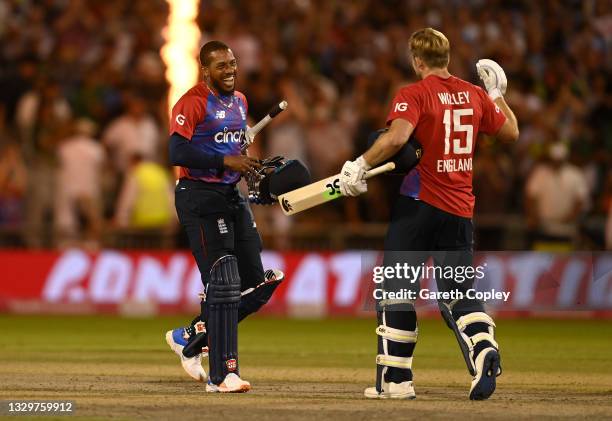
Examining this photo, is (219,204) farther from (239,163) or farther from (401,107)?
(401,107)

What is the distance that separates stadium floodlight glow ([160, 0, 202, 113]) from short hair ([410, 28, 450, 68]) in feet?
41.6

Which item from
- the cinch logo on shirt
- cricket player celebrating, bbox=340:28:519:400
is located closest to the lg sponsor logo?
cricket player celebrating, bbox=340:28:519:400

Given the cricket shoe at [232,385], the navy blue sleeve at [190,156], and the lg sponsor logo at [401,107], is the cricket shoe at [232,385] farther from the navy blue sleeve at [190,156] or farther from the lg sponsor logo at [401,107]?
the lg sponsor logo at [401,107]

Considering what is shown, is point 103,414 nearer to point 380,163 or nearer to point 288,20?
point 380,163

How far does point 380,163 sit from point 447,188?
56 centimetres

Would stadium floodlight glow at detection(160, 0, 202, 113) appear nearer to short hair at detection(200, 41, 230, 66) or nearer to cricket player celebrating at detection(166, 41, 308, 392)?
cricket player celebrating at detection(166, 41, 308, 392)

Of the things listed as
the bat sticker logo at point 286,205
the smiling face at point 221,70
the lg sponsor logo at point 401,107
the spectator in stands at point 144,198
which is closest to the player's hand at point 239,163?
the bat sticker logo at point 286,205

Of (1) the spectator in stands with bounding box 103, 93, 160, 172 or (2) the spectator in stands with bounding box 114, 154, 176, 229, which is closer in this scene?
(2) the spectator in stands with bounding box 114, 154, 176, 229

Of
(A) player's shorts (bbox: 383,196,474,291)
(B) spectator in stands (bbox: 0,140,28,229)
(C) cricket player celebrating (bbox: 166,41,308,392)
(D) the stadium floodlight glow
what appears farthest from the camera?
(D) the stadium floodlight glow

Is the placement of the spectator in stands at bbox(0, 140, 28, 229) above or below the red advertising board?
above

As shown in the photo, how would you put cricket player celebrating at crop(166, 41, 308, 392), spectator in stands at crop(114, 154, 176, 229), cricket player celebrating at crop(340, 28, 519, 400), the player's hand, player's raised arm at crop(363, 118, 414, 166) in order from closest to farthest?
player's raised arm at crop(363, 118, 414, 166), cricket player celebrating at crop(340, 28, 519, 400), the player's hand, cricket player celebrating at crop(166, 41, 308, 392), spectator in stands at crop(114, 154, 176, 229)

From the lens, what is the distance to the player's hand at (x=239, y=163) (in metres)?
10.7

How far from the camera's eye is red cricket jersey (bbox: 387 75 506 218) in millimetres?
10266

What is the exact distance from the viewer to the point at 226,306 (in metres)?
10.8
